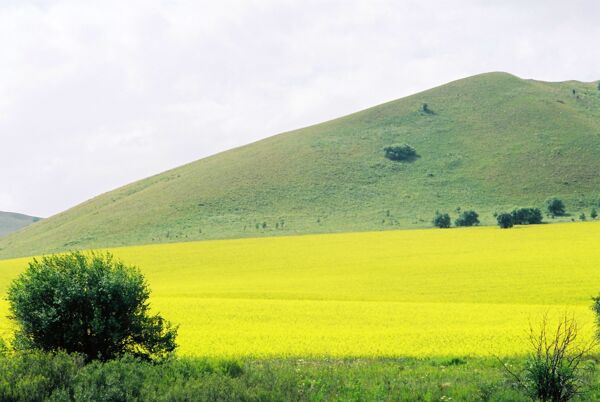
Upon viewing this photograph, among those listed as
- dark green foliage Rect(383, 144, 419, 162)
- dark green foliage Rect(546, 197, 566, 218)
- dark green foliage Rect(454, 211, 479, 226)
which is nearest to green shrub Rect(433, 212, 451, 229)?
dark green foliage Rect(454, 211, 479, 226)

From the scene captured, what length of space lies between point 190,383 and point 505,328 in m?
15.4

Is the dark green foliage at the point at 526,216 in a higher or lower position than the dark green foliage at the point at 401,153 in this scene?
lower

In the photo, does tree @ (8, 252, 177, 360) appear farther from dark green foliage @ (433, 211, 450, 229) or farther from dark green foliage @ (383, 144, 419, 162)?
dark green foliage @ (383, 144, 419, 162)

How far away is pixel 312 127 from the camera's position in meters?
148

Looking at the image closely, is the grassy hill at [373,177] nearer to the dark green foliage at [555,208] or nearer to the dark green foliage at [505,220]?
the dark green foliage at [555,208]

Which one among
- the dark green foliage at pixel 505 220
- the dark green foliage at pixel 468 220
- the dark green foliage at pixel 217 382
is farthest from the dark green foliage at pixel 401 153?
the dark green foliage at pixel 217 382

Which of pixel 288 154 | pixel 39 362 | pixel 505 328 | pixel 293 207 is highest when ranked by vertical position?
pixel 288 154

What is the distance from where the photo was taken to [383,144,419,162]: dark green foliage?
396 ft

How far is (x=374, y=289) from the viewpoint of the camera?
128 ft

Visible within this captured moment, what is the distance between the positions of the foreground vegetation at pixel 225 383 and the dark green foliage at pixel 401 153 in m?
105

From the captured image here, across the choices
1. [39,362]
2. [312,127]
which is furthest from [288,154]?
[39,362]

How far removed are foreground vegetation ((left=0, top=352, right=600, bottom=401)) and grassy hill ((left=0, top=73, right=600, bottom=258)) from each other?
2735 inches

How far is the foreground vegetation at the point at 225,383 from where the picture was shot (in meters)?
12.2

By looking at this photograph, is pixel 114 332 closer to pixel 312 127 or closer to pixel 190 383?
pixel 190 383
